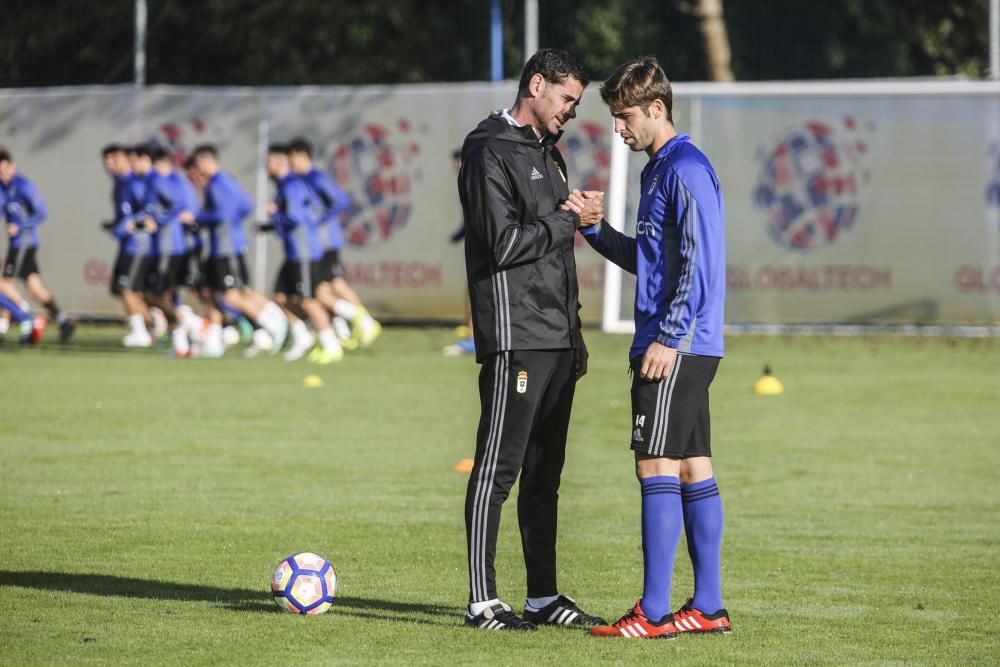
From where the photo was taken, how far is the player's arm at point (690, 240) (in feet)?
19.3

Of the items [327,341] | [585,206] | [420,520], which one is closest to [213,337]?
[327,341]

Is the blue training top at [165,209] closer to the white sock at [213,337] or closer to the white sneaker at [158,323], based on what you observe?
the white sneaker at [158,323]

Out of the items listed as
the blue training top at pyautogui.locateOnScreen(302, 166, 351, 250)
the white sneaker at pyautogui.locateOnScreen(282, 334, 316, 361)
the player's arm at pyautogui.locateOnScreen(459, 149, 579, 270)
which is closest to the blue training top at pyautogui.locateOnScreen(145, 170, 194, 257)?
the blue training top at pyautogui.locateOnScreen(302, 166, 351, 250)

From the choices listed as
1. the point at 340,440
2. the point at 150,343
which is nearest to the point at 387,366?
the point at 150,343

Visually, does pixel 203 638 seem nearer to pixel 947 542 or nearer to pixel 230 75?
pixel 947 542

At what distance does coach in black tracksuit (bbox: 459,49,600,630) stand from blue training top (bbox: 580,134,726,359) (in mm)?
310

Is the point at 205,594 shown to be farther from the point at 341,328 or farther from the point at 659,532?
the point at 341,328

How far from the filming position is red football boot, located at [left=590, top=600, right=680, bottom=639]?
6078 mm

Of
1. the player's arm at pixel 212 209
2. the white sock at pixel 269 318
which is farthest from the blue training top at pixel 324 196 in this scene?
the white sock at pixel 269 318

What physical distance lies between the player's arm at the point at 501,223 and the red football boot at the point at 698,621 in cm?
141

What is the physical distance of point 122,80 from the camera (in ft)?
88.1

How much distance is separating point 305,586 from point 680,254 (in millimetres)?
1938

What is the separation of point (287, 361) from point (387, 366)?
1.23 meters

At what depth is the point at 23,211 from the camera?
20.8 meters
